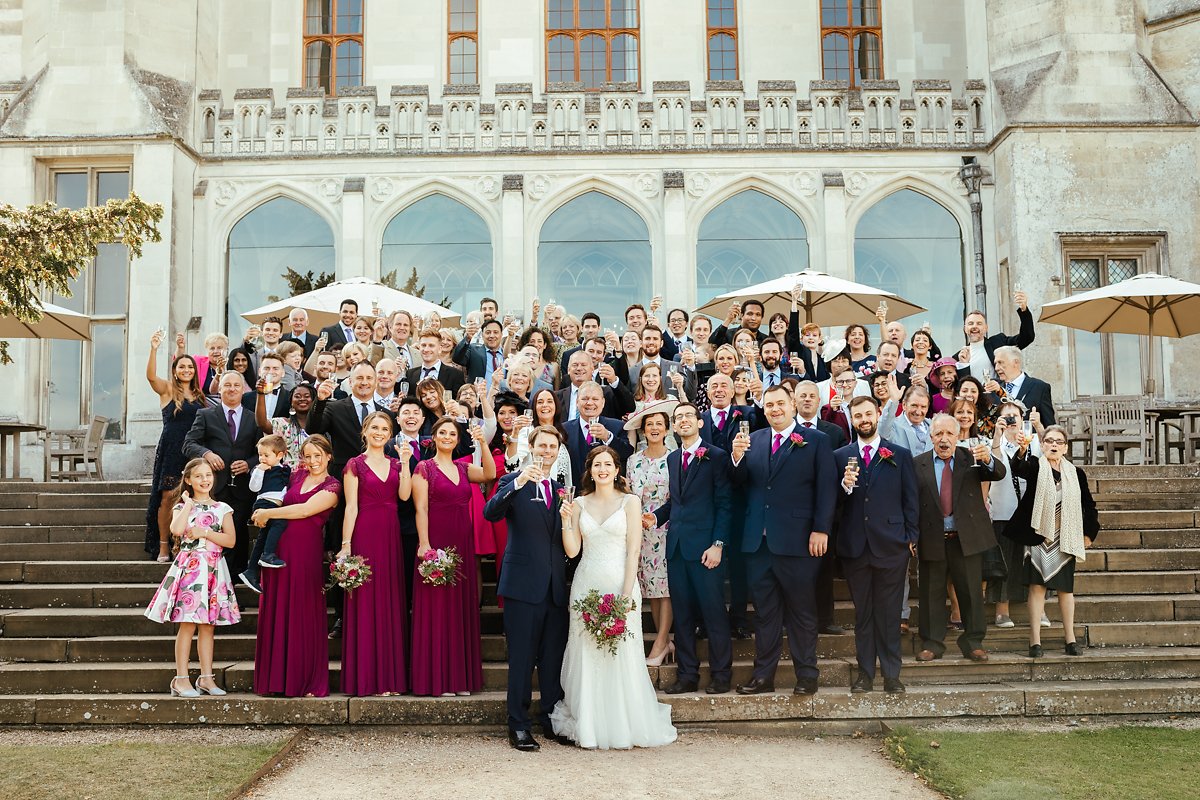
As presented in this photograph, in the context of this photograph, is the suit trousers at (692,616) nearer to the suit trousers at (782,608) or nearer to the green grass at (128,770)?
the suit trousers at (782,608)

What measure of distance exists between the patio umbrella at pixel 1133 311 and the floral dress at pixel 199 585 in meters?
9.42

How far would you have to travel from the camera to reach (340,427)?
298 inches

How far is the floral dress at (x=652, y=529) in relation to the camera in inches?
267

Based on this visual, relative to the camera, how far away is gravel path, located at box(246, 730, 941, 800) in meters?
5.24

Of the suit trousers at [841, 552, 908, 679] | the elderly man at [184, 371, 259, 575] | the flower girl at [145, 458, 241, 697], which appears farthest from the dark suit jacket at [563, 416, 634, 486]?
the elderly man at [184, 371, 259, 575]

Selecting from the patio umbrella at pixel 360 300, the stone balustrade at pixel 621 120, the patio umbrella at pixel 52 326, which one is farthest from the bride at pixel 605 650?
the stone balustrade at pixel 621 120

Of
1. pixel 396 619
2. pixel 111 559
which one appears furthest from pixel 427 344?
pixel 111 559

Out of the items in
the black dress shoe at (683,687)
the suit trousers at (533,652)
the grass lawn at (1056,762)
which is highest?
the suit trousers at (533,652)

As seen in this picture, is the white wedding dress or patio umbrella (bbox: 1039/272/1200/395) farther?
patio umbrella (bbox: 1039/272/1200/395)

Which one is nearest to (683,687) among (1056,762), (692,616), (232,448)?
(692,616)

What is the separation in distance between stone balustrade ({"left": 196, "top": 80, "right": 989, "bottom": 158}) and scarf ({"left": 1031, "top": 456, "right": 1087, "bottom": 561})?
9442 millimetres

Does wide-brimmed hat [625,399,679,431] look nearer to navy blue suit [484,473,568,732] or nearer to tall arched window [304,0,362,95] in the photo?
navy blue suit [484,473,568,732]

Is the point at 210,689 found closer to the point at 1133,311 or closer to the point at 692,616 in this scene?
the point at 692,616

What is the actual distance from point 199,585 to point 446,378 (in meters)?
2.80
